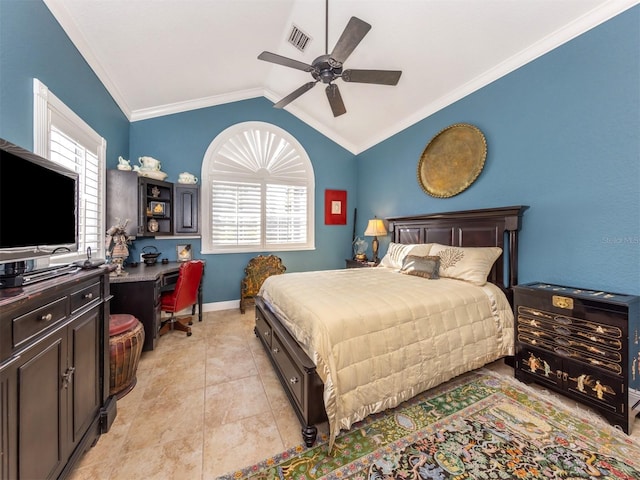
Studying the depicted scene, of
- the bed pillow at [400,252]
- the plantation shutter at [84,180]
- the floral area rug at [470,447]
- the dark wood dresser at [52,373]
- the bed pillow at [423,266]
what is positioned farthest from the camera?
the bed pillow at [400,252]

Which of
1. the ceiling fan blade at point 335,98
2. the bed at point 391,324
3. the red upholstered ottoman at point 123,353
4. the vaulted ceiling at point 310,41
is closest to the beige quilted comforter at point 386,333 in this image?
the bed at point 391,324

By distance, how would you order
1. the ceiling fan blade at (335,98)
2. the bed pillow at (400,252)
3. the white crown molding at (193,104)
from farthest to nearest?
the white crown molding at (193,104) → the bed pillow at (400,252) → the ceiling fan blade at (335,98)

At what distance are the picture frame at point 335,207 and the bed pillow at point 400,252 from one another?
1628mm

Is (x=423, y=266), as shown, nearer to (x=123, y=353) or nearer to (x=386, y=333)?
(x=386, y=333)

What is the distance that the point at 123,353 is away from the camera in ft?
6.35

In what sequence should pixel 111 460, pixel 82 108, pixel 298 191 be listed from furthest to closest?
pixel 298 191 → pixel 82 108 → pixel 111 460

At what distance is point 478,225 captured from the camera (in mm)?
2844

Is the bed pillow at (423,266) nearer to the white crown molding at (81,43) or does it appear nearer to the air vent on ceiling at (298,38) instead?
the air vent on ceiling at (298,38)

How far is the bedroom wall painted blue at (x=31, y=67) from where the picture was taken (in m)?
1.48

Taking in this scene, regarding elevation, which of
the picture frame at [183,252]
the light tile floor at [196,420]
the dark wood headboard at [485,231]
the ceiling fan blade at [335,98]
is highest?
the ceiling fan blade at [335,98]

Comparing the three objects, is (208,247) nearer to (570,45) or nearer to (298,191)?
(298,191)

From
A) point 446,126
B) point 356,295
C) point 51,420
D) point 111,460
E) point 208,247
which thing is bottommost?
point 111,460

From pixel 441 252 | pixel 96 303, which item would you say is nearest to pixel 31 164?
pixel 96 303

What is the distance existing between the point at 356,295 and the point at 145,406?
5.88 feet
